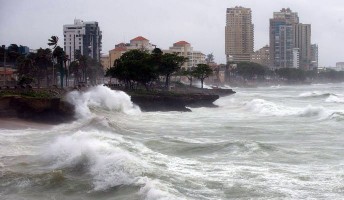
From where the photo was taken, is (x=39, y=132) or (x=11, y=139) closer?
(x=11, y=139)

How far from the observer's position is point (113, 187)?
41.2ft

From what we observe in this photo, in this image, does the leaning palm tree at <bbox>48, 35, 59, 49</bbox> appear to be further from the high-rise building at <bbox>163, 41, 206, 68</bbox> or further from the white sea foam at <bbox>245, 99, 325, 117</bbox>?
the high-rise building at <bbox>163, 41, 206, 68</bbox>

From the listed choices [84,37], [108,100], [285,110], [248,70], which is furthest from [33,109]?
[248,70]

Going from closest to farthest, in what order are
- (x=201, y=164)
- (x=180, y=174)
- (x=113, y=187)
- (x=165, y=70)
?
(x=113, y=187)
(x=180, y=174)
(x=201, y=164)
(x=165, y=70)

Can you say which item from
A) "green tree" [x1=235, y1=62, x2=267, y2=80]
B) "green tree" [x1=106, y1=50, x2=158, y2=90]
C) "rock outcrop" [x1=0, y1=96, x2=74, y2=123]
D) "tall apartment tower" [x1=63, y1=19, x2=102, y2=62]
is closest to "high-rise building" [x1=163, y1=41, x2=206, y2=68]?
"green tree" [x1=235, y1=62, x2=267, y2=80]

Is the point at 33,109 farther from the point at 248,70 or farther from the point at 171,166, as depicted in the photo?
the point at 248,70

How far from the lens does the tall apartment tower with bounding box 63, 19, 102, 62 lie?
118 m

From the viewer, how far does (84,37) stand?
120375 millimetres

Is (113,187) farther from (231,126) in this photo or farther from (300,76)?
(300,76)

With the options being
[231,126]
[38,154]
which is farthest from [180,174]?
[231,126]

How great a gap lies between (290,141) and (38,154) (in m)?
10.3

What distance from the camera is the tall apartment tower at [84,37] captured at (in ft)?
389

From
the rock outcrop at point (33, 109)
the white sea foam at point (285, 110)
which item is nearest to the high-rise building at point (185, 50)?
the white sea foam at point (285, 110)

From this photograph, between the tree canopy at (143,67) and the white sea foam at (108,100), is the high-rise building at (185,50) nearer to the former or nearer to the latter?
the tree canopy at (143,67)
